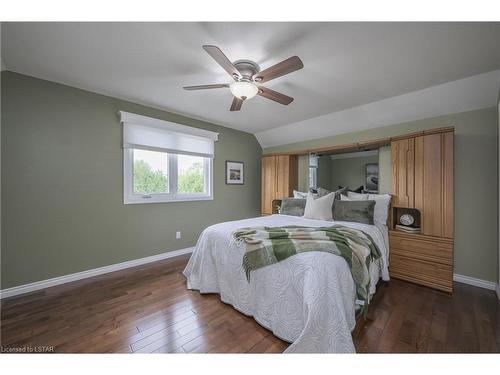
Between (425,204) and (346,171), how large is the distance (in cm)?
121

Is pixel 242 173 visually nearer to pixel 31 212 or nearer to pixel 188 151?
pixel 188 151

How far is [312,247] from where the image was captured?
1.58m

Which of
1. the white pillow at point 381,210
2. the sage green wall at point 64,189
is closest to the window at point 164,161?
the sage green wall at point 64,189

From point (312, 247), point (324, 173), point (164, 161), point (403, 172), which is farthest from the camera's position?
point (324, 173)

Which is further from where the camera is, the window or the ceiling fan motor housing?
the window

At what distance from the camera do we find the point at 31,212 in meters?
2.21

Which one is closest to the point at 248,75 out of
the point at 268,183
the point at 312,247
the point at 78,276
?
the point at 312,247

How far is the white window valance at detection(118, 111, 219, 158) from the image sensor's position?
2.84 metres

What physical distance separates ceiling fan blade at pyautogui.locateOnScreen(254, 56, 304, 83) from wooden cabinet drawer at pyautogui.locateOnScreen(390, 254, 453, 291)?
259 centimetres

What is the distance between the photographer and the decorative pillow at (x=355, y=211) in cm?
263

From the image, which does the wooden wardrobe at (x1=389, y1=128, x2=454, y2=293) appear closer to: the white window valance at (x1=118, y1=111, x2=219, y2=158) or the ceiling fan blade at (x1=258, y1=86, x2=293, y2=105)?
the ceiling fan blade at (x1=258, y1=86, x2=293, y2=105)

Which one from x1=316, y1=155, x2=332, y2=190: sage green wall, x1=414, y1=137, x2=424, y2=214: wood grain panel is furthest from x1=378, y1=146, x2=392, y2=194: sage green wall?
x1=316, y1=155, x2=332, y2=190: sage green wall

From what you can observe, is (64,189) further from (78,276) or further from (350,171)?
(350,171)

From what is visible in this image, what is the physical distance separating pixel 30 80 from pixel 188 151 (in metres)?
1.92
